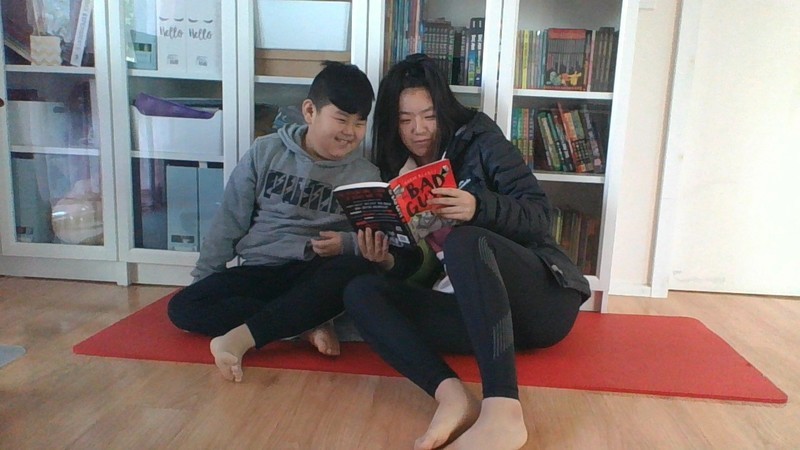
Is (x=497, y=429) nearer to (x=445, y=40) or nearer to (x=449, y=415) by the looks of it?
(x=449, y=415)

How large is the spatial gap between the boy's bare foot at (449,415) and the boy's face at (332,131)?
0.63 meters

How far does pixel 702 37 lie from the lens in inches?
72.2

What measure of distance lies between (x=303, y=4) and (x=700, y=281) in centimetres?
156

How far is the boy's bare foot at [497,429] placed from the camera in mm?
877

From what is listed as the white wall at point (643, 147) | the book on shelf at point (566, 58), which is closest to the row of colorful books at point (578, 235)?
the white wall at point (643, 147)

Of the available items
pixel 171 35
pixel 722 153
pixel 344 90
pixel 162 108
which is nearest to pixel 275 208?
pixel 344 90

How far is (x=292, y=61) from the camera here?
170 centimetres

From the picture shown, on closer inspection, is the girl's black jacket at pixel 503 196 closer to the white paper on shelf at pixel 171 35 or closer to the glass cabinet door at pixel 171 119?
the glass cabinet door at pixel 171 119

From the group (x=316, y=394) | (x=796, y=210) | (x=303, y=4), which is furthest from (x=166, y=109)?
(x=796, y=210)

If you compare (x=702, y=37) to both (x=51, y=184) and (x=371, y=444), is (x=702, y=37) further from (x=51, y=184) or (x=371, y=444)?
(x=51, y=184)

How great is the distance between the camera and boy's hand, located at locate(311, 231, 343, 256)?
4.51 feet

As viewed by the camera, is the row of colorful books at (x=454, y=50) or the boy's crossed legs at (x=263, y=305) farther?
the row of colorful books at (x=454, y=50)

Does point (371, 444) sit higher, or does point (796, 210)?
point (796, 210)

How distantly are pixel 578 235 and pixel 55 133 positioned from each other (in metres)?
1.61
